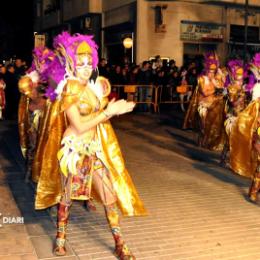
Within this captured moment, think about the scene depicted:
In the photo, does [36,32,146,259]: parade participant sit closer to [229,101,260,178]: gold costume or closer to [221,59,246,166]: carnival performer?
[229,101,260,178]: gold costume

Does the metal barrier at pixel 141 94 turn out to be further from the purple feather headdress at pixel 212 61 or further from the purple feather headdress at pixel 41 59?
the purple feather headdress at pixel 41 59

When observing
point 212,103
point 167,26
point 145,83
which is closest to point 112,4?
point 167,26

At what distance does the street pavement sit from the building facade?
1220 centimetres

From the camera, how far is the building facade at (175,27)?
2020 centimetres

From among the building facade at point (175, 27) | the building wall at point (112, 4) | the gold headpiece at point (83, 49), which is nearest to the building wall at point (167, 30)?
the building facade at point (175, 27)

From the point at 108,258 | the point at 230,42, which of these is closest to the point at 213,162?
the point at 108,258

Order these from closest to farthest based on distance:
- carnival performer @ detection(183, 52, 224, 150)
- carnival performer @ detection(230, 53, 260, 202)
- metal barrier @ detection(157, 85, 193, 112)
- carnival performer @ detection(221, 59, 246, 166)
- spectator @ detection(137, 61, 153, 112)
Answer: carnival performer @ detection(230, 53, 260, 202)
carnival performer @ detection(221, 59, 246, 166)
carnival performer @ detection(183, 52, 224, 150)
spectator @ detection(137, 61, 153, 112)
metal barrier @ detection(157, 85, 193, 112)

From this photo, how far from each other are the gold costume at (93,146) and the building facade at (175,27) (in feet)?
53.1

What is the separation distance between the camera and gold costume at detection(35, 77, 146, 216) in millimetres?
3932

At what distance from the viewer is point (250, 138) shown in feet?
21.0

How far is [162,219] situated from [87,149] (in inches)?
65.1

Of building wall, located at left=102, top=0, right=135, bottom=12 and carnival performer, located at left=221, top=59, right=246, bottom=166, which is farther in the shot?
building wall, located at left=102, top=0, right=135, bottom=12

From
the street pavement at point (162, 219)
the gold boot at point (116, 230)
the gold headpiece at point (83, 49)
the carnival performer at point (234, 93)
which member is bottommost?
the street pavement at point (162, 219)

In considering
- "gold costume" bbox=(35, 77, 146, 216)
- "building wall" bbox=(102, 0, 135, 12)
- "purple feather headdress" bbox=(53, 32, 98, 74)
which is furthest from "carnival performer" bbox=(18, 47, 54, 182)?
"building wall" bbox=(102, 0, 135, 12)
